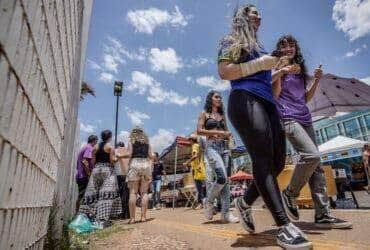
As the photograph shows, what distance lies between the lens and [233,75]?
111 inches

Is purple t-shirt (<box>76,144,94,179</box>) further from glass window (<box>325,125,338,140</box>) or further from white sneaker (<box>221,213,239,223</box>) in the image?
glass window (<box>325,125,338,140</box>)

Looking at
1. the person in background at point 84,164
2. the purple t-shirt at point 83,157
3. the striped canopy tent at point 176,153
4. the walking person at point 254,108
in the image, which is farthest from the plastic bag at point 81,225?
the striped canopy tent at point 176,153

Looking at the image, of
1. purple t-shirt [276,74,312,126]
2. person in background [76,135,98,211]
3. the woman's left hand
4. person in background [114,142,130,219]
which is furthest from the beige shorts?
the woman's left hand

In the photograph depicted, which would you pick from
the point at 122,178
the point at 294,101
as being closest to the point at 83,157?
the point at 122,178

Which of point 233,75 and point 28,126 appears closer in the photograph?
point 28,126

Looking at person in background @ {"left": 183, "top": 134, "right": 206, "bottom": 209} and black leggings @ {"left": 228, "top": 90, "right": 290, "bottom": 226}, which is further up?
person in background @ {"left": 183, "top": 134, "right": 206, "bottom": 209}

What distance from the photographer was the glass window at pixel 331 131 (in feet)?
92.9

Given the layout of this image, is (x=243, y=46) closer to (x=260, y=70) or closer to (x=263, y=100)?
(x=260, y=70)

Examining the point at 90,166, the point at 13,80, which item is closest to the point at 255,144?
the point at 13,80

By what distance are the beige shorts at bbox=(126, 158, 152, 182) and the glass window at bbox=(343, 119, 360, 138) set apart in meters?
23.6

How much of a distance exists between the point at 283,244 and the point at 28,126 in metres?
1.84

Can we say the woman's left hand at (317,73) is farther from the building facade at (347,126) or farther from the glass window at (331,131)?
the glass window at (331,131)

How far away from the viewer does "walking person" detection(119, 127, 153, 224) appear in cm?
628

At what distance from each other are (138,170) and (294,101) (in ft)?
11.6
